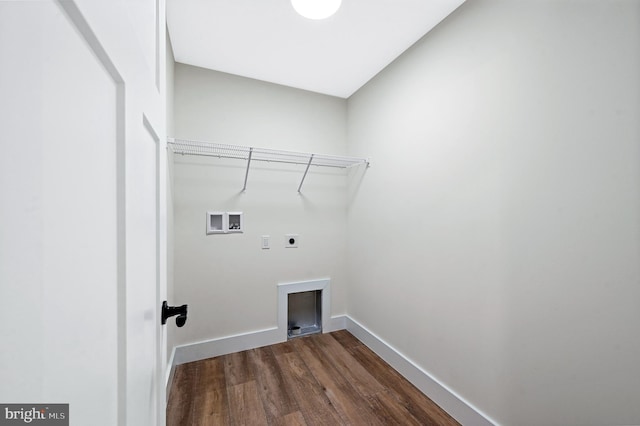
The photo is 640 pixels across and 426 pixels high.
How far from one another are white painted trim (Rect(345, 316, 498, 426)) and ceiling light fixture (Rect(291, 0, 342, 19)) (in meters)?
2.29

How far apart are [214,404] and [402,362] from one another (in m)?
1.28

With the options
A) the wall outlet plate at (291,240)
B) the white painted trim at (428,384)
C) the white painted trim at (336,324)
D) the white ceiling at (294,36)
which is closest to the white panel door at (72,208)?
the white ceiling at (294,36)

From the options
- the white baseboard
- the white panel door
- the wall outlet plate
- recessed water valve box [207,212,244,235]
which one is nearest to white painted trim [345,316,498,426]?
the white baseboard

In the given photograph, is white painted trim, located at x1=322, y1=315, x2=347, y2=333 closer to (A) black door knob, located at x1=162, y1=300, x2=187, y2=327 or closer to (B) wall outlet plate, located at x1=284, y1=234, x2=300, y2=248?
(B) wall outlet plate, located at x1=284, y1=234, x2=300, y2=248

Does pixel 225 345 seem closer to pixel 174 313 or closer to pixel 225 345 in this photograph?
pixel 225 345

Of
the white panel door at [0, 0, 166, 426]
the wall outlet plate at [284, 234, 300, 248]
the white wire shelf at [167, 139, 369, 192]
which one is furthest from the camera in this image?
the wall outlet plate at [284, 234, 300, 248]

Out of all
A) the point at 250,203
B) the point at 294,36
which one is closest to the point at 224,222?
the point at 250,203

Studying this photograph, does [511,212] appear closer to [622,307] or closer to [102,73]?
[622,307]

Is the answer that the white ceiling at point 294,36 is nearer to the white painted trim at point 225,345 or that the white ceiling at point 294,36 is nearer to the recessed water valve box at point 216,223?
the recessed water valve box at point 216,223

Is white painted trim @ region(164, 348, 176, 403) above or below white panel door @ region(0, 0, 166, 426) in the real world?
below

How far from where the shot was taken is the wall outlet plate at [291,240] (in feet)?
7.39

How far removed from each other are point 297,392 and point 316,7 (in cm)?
232

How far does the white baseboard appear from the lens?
1387 millimetres

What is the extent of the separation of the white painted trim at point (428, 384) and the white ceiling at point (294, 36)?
2232mm
